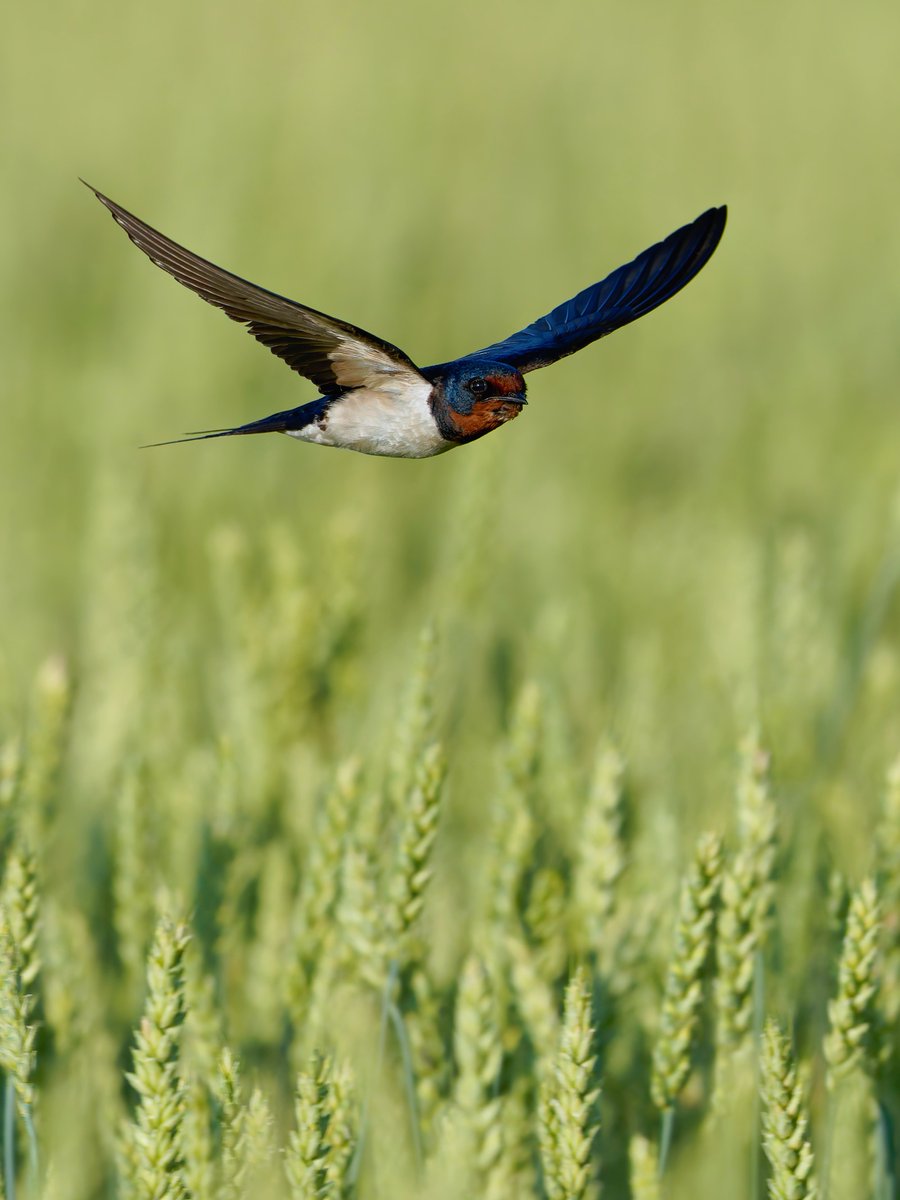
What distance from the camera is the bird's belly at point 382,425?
1137 millimetres

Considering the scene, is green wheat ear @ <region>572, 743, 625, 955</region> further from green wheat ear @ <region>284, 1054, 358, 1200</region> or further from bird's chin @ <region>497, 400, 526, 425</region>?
bird's chin @ <region>497, 400, 526, 425</region>

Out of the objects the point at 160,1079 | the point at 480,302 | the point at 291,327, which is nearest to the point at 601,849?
the point at 160,1079

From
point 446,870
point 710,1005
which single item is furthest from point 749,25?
point 710,1005

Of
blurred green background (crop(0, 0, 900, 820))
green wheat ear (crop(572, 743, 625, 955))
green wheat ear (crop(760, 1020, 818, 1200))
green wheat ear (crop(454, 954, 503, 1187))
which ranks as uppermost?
blurred green background (crop(0, 0, 900, 820))

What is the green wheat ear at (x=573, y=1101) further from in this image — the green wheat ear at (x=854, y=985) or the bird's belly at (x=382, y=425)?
the bird's belly at (x=382, y=425)

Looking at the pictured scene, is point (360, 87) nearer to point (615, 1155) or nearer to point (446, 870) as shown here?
point (446, 870)

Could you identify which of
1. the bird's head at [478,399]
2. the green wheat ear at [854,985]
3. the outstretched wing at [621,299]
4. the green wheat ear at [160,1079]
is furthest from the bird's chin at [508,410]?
the green wheat ear at [854,985]

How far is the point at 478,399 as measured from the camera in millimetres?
1162

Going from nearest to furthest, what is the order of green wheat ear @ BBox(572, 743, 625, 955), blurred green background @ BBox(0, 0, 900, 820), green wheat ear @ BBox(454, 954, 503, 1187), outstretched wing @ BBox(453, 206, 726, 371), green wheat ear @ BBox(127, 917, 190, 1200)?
green wheat ear @ BBox(127, 917, 190, 1200), outstretched wing @ BBox(453, 206, 726, 371), green wheat ear @ BBox(454, 954, 503, 1187), green wheat ear @ BBox(572, 743, 625, 955), blurred green background @ BBox(0, 0, 900, 820)

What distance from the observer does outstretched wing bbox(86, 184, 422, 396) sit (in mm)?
1104

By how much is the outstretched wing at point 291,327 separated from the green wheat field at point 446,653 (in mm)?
443

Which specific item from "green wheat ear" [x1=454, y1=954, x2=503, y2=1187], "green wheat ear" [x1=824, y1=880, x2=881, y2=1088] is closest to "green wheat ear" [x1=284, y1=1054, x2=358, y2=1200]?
"green wheat ear" [x1=454, y1=954, x2=503, y2=1187]

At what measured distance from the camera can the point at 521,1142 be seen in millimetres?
1727

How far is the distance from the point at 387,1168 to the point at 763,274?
135 inches
